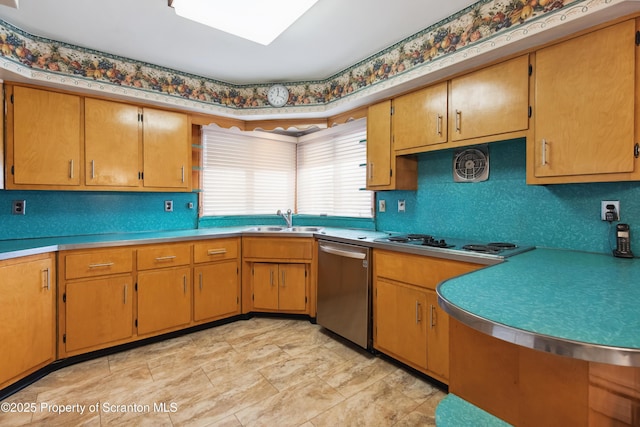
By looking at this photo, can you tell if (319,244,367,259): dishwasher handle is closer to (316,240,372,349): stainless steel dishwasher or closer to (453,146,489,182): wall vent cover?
(316,240,372,349): stainless steel dishwasher

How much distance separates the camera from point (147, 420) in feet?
5.70

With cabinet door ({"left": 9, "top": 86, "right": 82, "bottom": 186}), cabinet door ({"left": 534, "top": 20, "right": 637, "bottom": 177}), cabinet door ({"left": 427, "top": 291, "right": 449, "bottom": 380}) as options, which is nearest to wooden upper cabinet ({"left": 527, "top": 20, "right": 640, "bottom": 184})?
cabinet door ({"left": 534, "top": 20, "right": 637, "bottom": 177})

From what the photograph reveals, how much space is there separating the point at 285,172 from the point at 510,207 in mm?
2739

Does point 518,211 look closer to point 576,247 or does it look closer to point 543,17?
point 576,247

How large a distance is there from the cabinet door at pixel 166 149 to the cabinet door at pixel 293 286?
136 cm

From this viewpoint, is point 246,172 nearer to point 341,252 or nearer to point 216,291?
point 216,291

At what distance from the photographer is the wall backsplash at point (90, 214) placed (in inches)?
101

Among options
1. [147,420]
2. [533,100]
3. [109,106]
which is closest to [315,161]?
[109,106]

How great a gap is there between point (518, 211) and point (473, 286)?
4.39 ft

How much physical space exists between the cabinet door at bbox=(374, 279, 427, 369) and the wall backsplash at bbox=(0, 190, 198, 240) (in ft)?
7.53

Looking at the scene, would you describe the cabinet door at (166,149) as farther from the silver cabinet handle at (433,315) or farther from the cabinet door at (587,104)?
the cabinet door at (587,104)

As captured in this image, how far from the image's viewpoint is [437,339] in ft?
6.61

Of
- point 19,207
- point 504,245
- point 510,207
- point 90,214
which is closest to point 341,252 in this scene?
point 504,245

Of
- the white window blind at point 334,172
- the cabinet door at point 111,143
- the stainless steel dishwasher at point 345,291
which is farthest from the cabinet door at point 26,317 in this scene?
the white window blind at point 334,172
